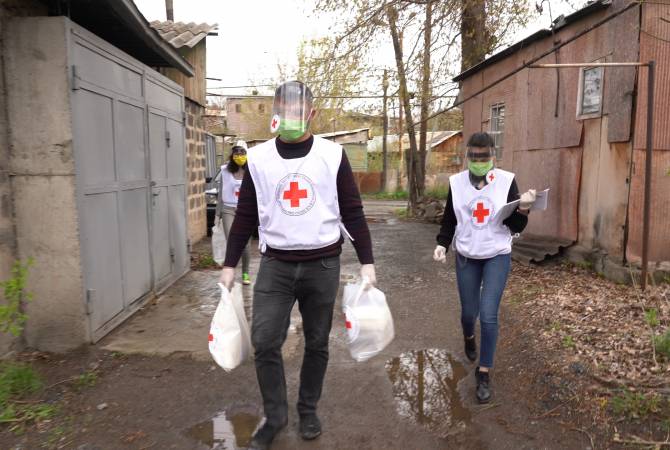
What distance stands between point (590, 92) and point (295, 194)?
19.5 ft

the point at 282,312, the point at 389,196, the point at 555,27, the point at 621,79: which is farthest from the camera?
the point at 389,196

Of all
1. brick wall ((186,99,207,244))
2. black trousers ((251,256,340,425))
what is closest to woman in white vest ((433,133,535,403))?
black trousers ((251,256,340,425))

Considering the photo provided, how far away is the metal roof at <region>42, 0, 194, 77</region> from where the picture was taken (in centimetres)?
472

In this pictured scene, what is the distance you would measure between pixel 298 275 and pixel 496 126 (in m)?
9.29

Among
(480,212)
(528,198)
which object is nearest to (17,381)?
(480,212)

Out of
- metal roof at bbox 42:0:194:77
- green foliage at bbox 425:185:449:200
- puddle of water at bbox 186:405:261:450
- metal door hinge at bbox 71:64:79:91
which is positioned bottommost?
puddle of water at bbox 186:405:261:450

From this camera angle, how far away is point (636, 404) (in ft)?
11.2

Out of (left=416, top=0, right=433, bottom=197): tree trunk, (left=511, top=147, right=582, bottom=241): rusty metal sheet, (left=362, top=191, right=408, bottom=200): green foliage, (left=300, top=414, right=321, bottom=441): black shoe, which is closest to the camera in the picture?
(left=300, top=414, right=321, bottom=441): black shoe

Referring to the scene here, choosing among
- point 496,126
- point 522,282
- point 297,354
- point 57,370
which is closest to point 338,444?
point 297,354

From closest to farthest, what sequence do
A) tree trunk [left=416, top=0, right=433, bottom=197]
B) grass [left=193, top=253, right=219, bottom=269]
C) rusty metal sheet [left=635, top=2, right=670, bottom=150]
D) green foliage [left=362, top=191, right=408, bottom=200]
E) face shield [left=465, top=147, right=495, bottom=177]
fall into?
face shield [left=465, top=147, right=495, bottom=177], rusty metal sheet [left=635, top=2, right=670, bottom=150], grass [left=193, top=253, right=219, bottom=269], tree trunk [left=416, top=0, right=433, bottom=197], green foliage [left=362, top=191, right=408, bottom=200]

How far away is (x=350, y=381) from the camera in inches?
163

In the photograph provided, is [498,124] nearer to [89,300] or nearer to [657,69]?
[657,69]

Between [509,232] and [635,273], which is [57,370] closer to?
[509,232]

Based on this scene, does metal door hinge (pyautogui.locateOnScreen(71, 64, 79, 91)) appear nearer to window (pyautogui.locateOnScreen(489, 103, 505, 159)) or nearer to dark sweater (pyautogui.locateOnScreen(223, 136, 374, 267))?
dark sweater (pyautogui.locateOnScreen(223, 136, 374, 267))
